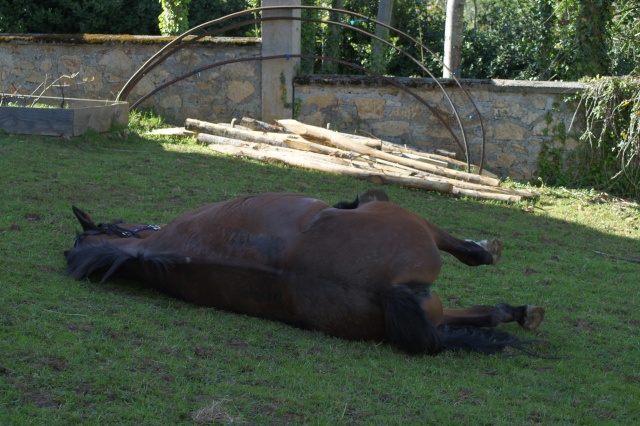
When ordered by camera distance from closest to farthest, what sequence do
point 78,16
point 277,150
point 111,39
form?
point 277,150 → point 111,39 → point 78,16

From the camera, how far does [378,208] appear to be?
414 cm

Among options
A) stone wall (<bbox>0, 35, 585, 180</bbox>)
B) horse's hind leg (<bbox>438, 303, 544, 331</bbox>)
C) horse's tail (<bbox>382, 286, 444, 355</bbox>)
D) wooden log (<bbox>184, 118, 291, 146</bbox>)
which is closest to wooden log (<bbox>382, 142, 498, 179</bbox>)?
stone wall (<bbox>0, 35, 585, 180</bbox>)

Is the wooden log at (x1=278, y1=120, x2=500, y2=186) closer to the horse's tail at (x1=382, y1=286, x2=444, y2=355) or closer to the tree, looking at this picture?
the tree

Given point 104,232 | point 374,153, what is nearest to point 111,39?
point 374,153

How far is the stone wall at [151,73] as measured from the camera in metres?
11.0

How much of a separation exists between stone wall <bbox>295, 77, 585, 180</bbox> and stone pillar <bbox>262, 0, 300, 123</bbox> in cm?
19

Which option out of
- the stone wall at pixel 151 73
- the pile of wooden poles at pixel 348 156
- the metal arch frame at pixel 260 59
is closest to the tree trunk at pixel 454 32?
the metal arch frame at pixel 260 59

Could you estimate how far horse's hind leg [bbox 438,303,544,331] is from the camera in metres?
4.20

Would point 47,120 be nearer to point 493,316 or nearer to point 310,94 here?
point 310,94

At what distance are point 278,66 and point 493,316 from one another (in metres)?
7.26

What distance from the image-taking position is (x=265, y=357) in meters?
3.62

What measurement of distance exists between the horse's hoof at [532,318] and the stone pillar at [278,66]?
23.1 feet

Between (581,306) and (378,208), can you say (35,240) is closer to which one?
(378,208)

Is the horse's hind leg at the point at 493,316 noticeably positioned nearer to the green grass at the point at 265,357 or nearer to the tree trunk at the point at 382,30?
the green grass at the point at 265,357
